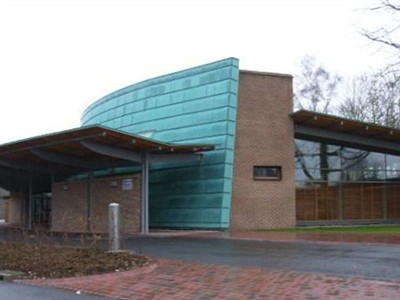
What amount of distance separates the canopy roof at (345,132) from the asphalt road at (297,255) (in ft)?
32.7

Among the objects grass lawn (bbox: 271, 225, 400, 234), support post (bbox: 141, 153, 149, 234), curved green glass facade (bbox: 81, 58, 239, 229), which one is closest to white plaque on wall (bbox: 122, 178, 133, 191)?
support post (bbox: 141, 153, 149, 234)

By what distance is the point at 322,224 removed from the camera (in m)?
30.7

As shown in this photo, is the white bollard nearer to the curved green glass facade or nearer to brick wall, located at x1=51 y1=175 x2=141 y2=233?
brick wall, located at x1=51 y1=175 x2=141 y2=233

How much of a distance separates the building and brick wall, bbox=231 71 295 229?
0.05 m

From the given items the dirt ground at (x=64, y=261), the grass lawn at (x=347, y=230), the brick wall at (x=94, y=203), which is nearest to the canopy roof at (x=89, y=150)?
the brick wall at (x=94, y=203)

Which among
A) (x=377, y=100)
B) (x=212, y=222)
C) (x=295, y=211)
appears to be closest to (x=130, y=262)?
(x=212, y=222)

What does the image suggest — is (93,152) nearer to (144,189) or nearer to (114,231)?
(144,189)

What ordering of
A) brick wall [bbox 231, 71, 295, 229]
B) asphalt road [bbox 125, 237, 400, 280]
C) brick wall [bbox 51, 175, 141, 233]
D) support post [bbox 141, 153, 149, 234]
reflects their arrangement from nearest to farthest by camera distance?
asphalt road [bbox 125, 237, 400, 280] < support post [bbox 141, 153, 149, 234] < brick wall [bbox 51, 175, 141, 233] < brick wall [bbox 231, 71, 295, 229]

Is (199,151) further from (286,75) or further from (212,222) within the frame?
(286,75)

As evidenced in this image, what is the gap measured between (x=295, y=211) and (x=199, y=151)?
5344 millimetres

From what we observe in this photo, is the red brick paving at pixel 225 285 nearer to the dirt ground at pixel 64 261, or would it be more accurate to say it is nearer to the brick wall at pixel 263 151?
the dirt ground at pixel 64 261

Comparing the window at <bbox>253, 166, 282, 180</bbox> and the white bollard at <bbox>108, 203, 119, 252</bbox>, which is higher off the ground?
the window at <bbox>253, 166, 282, 180</bbox>

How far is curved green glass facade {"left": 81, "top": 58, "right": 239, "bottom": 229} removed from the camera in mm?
28109

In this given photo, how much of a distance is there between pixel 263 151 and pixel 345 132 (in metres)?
4.47
